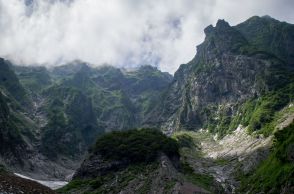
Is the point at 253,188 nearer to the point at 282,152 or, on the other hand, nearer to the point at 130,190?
the point at 282,152

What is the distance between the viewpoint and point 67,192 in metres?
187

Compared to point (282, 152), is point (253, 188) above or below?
below

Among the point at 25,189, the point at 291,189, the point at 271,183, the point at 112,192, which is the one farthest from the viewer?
the point at 112,192

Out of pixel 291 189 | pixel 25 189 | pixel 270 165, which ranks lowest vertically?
pixel 25 189

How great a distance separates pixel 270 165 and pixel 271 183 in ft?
86.7

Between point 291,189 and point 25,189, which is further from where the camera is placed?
point 291,189

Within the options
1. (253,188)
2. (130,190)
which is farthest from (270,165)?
(130,190)

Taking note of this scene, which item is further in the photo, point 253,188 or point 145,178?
point 145,178

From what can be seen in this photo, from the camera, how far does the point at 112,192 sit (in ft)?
574

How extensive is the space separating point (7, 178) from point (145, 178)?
14236 cm

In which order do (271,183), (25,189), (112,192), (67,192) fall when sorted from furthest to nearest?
1. (67,192)
2. (112,192)
3. (271,183)
4. (25,189)

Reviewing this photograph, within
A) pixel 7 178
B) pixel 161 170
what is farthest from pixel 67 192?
pixel 7 178

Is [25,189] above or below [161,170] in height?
below

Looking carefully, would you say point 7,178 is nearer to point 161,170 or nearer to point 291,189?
point 291,189
